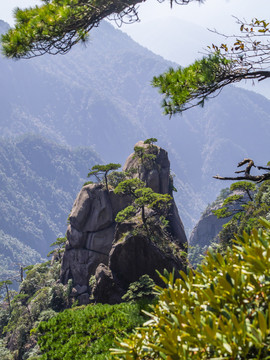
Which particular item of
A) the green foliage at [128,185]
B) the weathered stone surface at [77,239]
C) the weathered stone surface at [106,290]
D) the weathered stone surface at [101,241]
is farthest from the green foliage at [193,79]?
the weathered stone surface at [77,239]

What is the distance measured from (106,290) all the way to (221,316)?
23.0 meters

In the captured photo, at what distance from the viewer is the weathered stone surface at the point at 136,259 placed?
24.4 meters

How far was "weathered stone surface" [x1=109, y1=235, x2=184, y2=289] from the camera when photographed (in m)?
24.4

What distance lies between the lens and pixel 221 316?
2.16 m

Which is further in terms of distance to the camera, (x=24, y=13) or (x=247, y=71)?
(x=24, y=13)

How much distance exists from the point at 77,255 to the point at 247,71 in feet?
100

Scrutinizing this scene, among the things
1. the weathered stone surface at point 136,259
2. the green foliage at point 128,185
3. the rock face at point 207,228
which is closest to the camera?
the weathered stone surface at point 136,259

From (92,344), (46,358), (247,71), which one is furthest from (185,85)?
(46,358)

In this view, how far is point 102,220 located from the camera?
33906 mm

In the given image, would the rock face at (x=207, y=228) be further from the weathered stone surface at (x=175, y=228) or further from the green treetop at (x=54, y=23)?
the green treetop at (x=54, y=23)

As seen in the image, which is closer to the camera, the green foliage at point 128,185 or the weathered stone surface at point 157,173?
the green foliage at point 128,185

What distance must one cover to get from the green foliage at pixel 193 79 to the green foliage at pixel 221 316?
4.28 meters

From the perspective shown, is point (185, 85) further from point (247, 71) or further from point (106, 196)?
point (106, 196)

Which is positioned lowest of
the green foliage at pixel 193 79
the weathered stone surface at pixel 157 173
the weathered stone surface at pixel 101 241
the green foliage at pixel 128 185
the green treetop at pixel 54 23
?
the green foliage at pixel 193 79
